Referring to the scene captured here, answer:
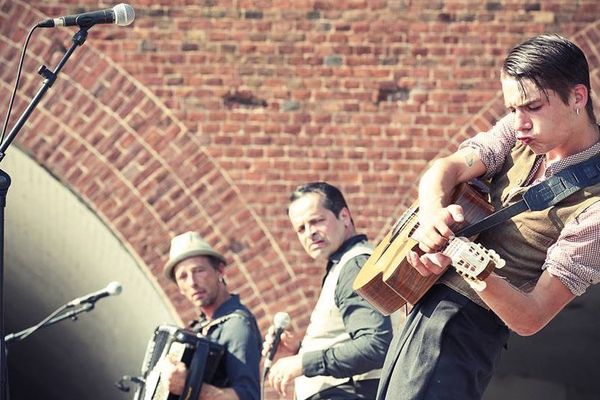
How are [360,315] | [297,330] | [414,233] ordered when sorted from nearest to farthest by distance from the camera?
[414,233] < [360,315] < [297,330]

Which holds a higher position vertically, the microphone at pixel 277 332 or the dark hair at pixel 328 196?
the dark hair at pixel 328 196

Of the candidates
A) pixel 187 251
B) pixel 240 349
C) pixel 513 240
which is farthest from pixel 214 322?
pixel 513 240

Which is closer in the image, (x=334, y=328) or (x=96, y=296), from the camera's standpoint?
(x=334, y=328)

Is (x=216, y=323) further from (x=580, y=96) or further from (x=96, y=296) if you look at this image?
(x=580, y=96)

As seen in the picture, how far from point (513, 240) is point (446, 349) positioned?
14.4 inches

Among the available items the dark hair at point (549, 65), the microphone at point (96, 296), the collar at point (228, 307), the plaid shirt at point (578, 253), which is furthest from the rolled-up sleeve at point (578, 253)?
the microphone at point (96, 296)

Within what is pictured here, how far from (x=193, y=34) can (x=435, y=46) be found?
1506mm

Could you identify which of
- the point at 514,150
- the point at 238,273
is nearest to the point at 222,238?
the point at 238,273

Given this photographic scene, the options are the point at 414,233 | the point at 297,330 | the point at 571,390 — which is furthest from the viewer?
the point at 571,390

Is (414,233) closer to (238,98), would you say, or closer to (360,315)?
(360,315)

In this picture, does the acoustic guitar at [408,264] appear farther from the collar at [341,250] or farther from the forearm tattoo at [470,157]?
the collar at [341,250]

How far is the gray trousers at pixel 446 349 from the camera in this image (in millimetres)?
3979

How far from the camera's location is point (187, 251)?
6734mm

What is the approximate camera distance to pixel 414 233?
394 centimetres
